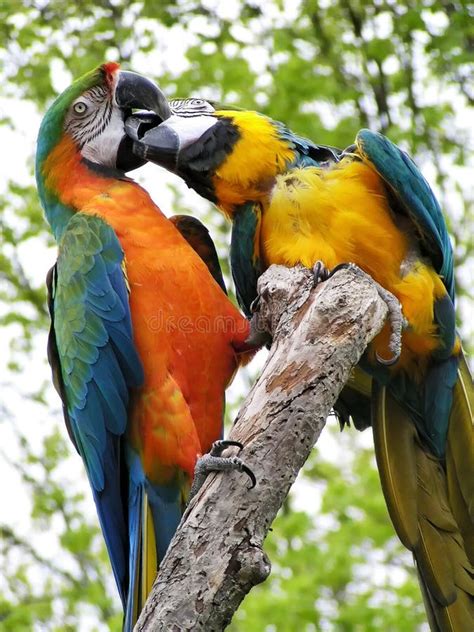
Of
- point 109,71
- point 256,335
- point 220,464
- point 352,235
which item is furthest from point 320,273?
point 109,71

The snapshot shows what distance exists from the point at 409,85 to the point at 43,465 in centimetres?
502

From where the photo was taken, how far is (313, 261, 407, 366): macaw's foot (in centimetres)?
321

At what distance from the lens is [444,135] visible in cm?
764

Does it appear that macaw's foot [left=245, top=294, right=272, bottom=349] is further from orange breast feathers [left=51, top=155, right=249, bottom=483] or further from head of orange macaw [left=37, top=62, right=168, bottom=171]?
head of orange macaw [left=37, top=62, right=168, bottom=171]

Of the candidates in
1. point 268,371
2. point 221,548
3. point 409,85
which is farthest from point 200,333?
point 409,85

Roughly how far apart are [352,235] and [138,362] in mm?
1010

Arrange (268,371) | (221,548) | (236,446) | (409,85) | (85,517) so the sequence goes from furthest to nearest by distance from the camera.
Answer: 1. (85,517)
2. (409,85)
3. (268,371)
4. (236,446)
5. (221,548)

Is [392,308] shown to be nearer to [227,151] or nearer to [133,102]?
[227,151]

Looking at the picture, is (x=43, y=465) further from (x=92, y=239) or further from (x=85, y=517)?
(x=92, y=239)

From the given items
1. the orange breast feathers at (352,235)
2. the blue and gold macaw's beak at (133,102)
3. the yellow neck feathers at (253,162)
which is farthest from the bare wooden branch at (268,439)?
the blue and gold macaw's beak at (133,102)

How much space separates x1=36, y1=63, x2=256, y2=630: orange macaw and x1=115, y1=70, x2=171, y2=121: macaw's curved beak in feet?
1.53

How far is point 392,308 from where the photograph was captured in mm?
3322

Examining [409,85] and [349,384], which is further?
[409,85]

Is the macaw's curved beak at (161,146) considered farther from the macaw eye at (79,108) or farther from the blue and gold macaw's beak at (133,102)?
the macaw eye at (79,108)
